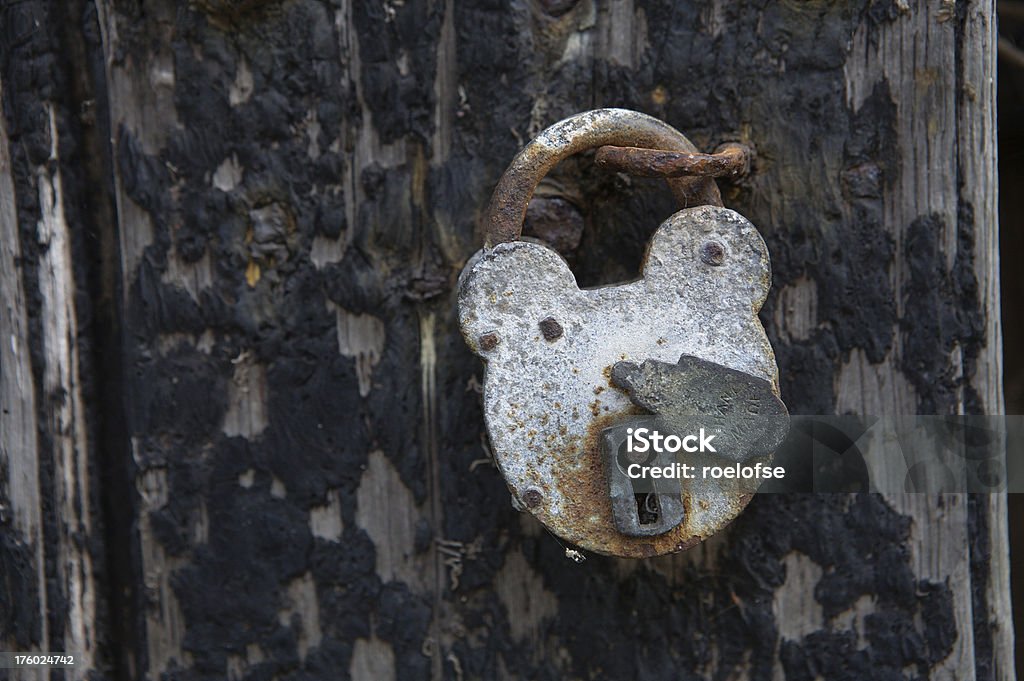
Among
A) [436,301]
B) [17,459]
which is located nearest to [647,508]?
[436,301]

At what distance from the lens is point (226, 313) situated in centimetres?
68

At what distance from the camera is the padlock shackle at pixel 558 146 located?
1.89 ft

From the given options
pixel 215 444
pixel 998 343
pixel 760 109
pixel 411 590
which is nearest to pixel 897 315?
pixel 998 343

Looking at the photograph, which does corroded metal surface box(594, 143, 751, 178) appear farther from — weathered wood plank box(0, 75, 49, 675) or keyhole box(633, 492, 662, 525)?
weathered wood plank box(0, 75, 49, 675)

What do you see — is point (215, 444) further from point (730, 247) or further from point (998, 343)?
point (998, 343)

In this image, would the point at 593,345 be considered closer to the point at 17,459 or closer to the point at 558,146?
the point at 558,146

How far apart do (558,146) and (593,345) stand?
0.52 feet

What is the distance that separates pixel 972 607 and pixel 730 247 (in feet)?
1.47

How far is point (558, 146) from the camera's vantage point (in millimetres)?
575

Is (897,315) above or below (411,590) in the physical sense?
above

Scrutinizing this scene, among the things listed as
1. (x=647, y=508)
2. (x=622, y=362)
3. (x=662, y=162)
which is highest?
(x=662, y=162)

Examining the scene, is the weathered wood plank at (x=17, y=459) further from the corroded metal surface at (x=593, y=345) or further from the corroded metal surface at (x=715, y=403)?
the corroded metal surface at (x=715, y=403)

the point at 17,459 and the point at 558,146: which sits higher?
the point at 558,146

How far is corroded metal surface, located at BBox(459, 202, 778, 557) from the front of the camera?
1.89 feet
